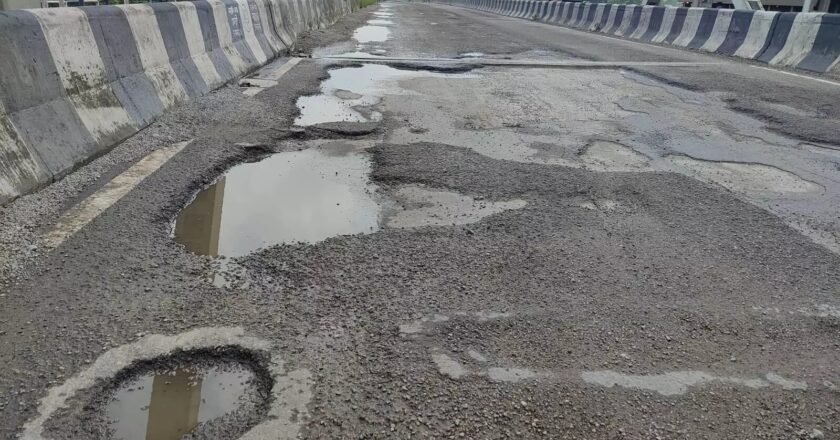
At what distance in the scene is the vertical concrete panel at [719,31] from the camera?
12.8 meters

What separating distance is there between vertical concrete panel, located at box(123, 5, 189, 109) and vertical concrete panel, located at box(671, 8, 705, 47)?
12428 millimetres

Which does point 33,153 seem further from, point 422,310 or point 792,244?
point 792,244

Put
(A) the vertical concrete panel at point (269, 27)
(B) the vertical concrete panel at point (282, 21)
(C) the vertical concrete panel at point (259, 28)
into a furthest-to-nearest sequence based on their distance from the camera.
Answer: (B) the vertical concrete panel at point (282, 21)
(A) the vertical concrete panel at point (269, 27)
(C) the vertical concrete panel at point (259, 28)

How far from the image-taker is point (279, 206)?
364cm

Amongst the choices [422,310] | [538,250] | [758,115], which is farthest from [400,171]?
[758,115]

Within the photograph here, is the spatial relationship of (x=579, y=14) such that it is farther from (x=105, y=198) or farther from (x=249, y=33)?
(x=105, y=198)

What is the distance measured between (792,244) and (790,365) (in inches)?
50.3

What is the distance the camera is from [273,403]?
1934mm

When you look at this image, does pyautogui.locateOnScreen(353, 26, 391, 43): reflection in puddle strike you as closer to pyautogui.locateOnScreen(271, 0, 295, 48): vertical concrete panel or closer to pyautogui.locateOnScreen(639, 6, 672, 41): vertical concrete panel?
pyautogui.locateOnScreen(271, 0, 295, 48): vertical concrete panel

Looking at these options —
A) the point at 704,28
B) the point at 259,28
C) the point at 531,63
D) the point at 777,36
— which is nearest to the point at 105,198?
the point at 259,28

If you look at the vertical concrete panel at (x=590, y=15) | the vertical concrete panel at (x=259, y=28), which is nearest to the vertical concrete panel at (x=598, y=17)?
the vertical concrete panel at (x=590, y=15)

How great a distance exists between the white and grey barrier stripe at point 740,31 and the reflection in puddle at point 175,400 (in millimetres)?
10936

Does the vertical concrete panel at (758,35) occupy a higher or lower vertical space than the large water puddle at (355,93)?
higher

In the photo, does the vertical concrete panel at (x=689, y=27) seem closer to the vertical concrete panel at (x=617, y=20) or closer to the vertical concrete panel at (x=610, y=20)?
the vertical concrete panel at (x=617, y=20)
